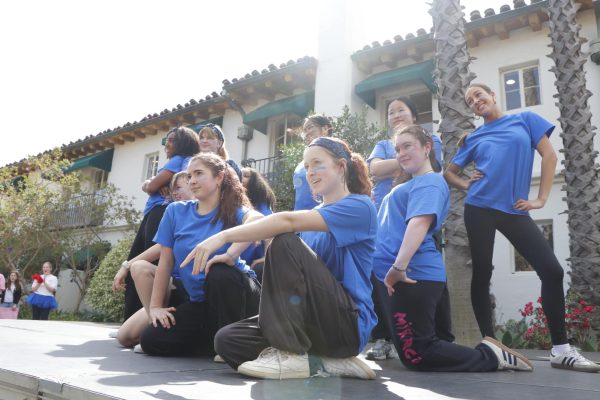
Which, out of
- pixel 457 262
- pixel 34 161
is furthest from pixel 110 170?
pixel 457 262

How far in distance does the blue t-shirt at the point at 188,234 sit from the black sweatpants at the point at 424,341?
3.36ft

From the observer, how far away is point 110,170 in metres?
18.3

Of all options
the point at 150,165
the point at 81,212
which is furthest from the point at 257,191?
the point at 150,165

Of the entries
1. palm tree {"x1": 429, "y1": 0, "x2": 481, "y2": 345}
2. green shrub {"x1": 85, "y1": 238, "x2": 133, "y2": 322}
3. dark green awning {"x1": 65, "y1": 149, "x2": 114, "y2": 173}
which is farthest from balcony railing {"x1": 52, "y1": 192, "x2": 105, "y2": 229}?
palm tree {"x1": 429, "y1": 0, "x2": 481, "y2": 345}

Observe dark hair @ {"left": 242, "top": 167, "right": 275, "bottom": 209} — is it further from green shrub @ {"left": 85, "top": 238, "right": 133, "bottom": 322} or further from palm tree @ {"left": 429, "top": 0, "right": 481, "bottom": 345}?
green shrub @ {"left": 85, "top": 238, "right": 133, "bottom": 322}

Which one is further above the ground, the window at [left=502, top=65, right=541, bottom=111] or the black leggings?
the window at [left=502, top=65, right=541, bottom=111]

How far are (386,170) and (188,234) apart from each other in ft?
5.10

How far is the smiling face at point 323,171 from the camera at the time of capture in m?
2.42

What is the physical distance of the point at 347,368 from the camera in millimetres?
2281

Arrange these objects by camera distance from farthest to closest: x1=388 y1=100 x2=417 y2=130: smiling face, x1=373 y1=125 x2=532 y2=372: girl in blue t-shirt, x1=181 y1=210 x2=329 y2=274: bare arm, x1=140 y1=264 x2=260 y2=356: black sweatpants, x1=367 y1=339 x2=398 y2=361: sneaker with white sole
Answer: x1=388 y1=100 x2=417 y2=130: smiling face, x1=367 y1=339 x2=398 y2=361: sneaker with white sole, x1=140 y1=264 x2=260 y2=356: black sweatpants, x1=373 y1=125 x2=532 y2=372: girl in blue t-shirt, x1=181 y1=210 x2=329 y2=274: bare arm

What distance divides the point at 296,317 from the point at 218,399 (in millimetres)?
625

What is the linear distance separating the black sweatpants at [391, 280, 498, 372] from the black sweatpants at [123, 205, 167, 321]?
2353mm

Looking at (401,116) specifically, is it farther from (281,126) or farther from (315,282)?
(281,126)

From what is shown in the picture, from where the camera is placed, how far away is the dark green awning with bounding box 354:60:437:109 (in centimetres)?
1016
